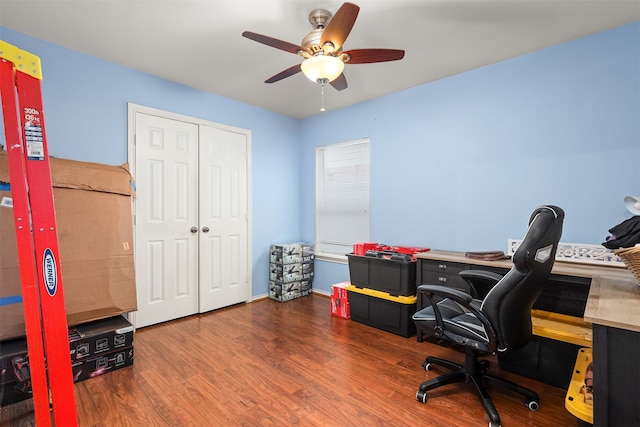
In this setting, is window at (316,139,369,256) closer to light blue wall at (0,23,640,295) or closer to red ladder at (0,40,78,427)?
light blue wall at (0,23,640,295)

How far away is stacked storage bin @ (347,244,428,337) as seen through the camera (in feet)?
9.55

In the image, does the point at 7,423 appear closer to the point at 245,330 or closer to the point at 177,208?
the point at 245,330

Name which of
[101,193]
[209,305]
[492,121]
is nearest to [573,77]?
[492,121]

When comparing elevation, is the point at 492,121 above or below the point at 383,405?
above

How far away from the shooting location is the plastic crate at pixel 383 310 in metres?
2.88

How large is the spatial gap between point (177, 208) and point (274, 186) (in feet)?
4.43

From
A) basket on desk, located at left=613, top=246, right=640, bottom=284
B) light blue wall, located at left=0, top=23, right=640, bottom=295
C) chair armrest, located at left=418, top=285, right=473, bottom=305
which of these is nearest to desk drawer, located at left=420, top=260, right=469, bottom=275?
light blue wall, located at left=0, top=23, right=640, bottom=295

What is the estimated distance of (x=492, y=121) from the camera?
113 inches

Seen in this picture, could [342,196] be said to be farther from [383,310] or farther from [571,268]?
[571,268]

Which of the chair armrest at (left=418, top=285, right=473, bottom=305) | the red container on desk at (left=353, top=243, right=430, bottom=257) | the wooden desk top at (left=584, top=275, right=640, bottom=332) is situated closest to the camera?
the wooden desk top at (left=584, top=275, right=640, bottom=332)

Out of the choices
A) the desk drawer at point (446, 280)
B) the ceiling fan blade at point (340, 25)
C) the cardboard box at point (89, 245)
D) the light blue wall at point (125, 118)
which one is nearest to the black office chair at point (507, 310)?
the desk drawer at point (446, 280)

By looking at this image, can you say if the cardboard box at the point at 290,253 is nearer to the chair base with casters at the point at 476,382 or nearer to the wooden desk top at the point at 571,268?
the wooden desk top at the point at 571,268

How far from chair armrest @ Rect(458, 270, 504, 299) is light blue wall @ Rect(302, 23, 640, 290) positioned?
1.94ft

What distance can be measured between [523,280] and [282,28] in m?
2.28
